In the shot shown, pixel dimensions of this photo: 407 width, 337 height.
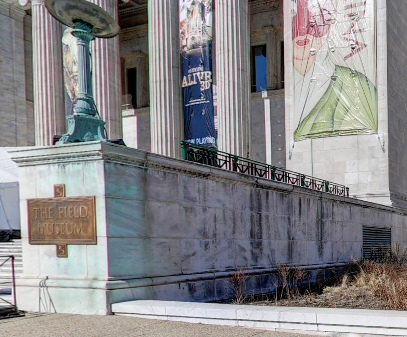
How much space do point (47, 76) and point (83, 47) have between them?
18.6m

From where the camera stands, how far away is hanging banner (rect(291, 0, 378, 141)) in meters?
26.3

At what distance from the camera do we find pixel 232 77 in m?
25.0

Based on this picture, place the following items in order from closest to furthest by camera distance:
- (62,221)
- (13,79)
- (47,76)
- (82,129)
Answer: (62,221)
(82,129)
(47,76)
(13,79)

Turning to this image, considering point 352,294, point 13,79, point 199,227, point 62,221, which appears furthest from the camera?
point 13,79

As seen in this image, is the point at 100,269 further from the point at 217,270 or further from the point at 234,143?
the point at 234,143

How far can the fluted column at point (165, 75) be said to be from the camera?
2705 cm

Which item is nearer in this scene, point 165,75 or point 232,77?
point 232,77

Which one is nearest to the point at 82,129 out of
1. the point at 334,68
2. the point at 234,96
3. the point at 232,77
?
the point at 234,96

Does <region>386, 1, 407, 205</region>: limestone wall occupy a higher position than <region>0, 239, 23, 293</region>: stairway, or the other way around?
<region>386, 1, 407, 205</region>: limestone wall

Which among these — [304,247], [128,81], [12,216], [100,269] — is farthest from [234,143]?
[128,81]

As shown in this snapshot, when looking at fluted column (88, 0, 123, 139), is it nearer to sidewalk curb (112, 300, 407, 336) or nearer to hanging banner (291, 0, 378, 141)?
hanging banner (291, 0, 378, 141)

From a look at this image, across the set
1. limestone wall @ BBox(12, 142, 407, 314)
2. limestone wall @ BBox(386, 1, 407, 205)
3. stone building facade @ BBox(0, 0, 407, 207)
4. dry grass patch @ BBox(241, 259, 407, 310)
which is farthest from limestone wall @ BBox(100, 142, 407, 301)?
limestone wall @ BBox(386, 1, 407, 205)

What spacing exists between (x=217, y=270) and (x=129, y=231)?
11.7 feet

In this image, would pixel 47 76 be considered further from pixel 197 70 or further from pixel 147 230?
pixel 147 230
